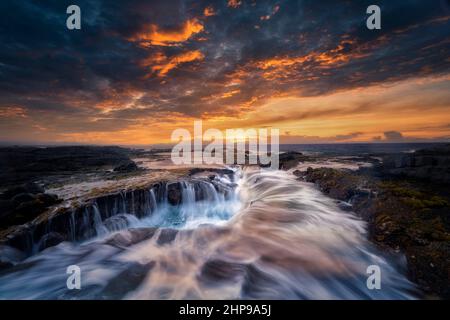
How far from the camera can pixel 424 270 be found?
4.71 m

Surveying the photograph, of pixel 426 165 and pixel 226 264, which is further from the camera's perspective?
pixel 426 165

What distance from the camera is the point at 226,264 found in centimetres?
570

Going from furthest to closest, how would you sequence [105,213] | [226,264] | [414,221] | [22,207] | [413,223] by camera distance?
[105,213]
[22,207]
[414,221]
[413,223]
[226,264]

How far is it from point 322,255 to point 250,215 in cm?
372

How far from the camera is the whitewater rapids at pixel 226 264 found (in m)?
4.74

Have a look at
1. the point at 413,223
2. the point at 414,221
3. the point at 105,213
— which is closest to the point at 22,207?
the point at 105,213

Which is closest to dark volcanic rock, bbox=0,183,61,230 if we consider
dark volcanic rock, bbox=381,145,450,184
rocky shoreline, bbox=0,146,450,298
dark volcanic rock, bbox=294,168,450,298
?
rocky shoreline, bbox=0,146,450,298

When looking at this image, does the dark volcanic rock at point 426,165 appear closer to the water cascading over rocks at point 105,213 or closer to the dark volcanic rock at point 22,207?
the water cascading over rocks at point 105,213

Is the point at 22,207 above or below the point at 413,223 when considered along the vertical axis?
above

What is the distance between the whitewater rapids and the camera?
187 inches

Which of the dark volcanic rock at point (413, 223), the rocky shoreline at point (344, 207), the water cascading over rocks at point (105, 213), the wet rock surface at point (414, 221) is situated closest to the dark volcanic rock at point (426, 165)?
the rocky shoreline at point (344, 207)

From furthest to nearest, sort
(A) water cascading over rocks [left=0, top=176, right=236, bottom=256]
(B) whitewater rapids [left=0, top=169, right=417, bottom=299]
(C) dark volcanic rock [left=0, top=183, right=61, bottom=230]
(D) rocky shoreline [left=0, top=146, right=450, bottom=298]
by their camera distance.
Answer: (C) dark volcanic rock [left=0, top=183, right=61, bottom=230] → (A) water cascading over rocks [left=0, top=176, right=236, bottom=256] → (D) rocky shoreline [left=0, top=146, right=450, bottom=298] → (B) whitewater rapids [left=0, top=169, right=417, bottom=299]

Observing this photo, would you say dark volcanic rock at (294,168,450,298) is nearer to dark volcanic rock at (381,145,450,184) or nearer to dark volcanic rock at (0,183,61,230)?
dark volcanic rock at (381,145,450,184)

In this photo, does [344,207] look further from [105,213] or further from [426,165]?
[105,213]
